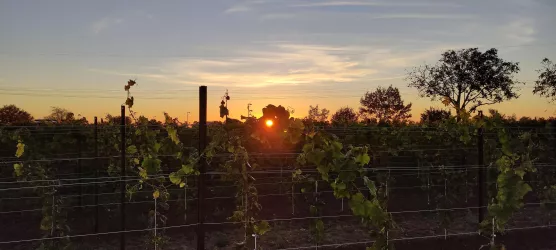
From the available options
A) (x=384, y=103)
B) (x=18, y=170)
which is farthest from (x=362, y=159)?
(x=384, y=103)

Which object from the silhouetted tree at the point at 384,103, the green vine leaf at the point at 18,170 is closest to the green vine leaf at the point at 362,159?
the green vine leaf at the point at 18,170

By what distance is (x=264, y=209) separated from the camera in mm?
9812

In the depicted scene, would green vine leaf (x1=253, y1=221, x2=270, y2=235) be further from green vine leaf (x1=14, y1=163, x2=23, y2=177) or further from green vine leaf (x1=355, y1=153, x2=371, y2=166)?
green vine leaf (x1=14, y1=163, x2=23, y2=177)

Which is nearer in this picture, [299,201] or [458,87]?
[299,201]

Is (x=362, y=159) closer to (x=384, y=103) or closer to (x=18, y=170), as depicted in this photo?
(x=18, y=170)

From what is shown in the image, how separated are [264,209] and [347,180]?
604cm

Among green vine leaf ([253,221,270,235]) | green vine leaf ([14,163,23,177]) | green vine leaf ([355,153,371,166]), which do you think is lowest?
green vine leaf ([253,221,270,235])

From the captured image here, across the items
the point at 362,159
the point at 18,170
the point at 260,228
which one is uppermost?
the point at 362,159

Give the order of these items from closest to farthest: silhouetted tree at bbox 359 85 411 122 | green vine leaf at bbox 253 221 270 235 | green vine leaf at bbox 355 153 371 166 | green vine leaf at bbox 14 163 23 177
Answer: green vine leaf at bbox 355 153 371 166 < green vine leaf at bbox 253 221 270 235 < green vine leaf at bbox 14 163 23 177 < silhouetted tree at bbox 359 85 411 122

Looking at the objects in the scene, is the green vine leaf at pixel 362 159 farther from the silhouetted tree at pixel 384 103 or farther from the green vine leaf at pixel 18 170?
the silhouetted tree at pixel 384 103

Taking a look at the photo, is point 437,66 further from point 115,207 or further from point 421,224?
point 115,207

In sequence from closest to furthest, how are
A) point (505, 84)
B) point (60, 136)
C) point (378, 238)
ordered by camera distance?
point (378, 238), point (60, 136), point (505, 84)

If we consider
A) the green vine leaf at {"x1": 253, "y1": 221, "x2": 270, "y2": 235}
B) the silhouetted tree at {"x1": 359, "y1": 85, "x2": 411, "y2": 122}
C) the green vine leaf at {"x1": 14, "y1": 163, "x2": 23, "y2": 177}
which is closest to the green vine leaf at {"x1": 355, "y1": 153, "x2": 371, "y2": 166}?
the green vine leaf at {"x1": 253, "y1": 221, "x2": 270, "y2": 235}

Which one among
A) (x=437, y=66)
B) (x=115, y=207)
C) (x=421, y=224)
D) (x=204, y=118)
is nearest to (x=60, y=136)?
(x=115, y=207)
